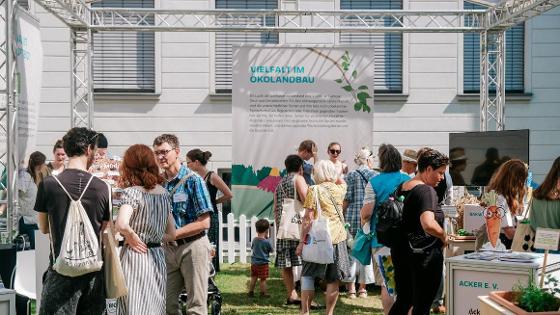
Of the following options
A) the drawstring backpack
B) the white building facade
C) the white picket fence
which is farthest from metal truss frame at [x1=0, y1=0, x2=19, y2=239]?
the white building facade

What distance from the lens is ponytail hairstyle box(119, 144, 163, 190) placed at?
193 inches

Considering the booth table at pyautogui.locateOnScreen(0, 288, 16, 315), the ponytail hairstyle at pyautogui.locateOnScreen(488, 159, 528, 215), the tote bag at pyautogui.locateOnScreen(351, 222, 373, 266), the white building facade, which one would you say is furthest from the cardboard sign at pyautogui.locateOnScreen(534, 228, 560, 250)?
the white building facade

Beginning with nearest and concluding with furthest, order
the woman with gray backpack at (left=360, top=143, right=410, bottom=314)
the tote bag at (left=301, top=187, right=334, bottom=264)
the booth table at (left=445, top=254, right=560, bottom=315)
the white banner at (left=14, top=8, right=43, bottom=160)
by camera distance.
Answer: the booth table at (left=445, top=254, right=560, bottom=315) → the woman with gray backpack at (left=360, top=143, right=410, bottom=314) → the tote bag at (left=301, top=187, right=334, bottom=264) → the white banner at (left=14, top=8, right=43, bottom=160)

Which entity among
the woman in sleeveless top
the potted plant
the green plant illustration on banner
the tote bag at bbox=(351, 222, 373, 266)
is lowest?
the tote bag at bbox=(351, 222, 373, 266)

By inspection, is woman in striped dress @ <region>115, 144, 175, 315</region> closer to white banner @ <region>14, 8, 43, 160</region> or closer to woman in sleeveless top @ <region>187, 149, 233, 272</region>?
white banner @ <region>14, 8, 43, 160</region>

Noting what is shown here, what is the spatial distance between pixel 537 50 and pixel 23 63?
10437mm

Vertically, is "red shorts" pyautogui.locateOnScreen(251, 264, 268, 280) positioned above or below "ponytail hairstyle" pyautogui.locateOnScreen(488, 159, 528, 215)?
below

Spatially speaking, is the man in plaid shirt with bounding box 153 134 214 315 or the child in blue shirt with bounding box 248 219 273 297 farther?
the child in blue shirt with bounding box 248 219 273 297

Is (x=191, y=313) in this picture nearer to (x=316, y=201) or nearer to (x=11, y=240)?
(x=316, y=201)

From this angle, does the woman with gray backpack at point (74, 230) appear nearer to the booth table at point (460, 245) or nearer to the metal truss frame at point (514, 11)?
the booth table at point (460, 245)

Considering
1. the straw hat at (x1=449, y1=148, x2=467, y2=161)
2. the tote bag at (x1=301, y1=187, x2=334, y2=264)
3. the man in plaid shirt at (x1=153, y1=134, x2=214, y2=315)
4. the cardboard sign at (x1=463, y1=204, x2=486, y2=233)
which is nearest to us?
the man in plaid shirt at (x1=153, y1=134, x2=214, y2=315)

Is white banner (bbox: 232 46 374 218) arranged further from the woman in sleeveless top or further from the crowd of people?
the crowd of people

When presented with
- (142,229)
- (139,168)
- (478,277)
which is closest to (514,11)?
(478,277)

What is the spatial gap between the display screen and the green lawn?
1926 millimetres
